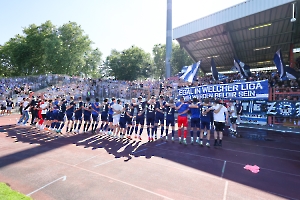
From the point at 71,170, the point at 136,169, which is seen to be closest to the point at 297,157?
the point at 136,169

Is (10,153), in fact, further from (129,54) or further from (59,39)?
(129,54)

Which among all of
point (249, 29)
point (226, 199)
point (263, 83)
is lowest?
point (226, 199)

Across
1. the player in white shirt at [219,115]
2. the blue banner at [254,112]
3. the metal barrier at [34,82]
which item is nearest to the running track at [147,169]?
the player in white shirt at [219,115]

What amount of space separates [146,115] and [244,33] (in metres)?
21.8

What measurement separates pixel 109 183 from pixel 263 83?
1215cm

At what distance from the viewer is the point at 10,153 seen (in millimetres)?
7473

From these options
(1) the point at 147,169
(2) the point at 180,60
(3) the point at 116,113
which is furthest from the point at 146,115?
(2) the point at 180,60

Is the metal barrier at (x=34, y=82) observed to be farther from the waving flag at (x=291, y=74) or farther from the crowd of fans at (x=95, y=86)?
the waving flag at (x=291, y=74)

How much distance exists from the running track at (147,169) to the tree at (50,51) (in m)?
38.5

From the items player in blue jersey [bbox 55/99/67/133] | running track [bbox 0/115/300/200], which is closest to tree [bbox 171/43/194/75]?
player in blue jersey [bbox 55/99/67/133]

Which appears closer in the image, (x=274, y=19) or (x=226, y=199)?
(x=226, y=199)

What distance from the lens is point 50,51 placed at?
43.0 m

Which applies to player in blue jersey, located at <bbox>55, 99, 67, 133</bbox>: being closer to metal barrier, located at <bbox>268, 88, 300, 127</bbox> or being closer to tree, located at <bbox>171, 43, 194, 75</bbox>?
metal barrier, located at <bbox>268, 88, 300, 127</bbox>

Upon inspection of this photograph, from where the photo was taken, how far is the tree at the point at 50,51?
144 ft
